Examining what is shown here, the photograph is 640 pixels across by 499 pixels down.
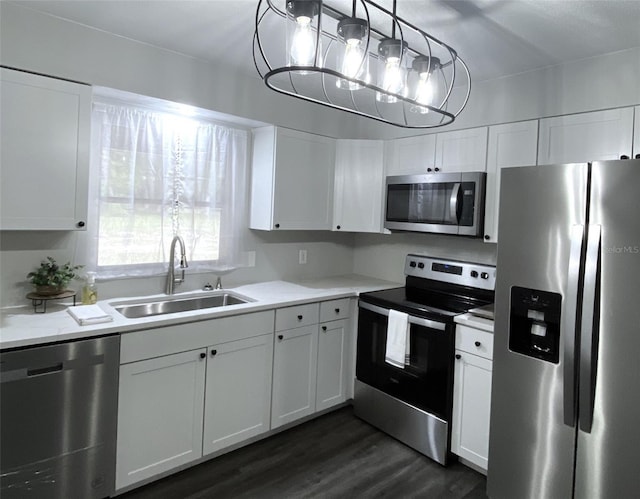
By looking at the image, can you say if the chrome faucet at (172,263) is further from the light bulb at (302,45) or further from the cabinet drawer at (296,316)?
the light bulb at (302,45)

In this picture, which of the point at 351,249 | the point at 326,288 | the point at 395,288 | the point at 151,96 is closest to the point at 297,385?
the point at 326,288

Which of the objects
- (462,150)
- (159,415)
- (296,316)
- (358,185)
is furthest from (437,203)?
(159,415)

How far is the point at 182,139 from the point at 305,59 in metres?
1.75

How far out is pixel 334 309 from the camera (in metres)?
3.03

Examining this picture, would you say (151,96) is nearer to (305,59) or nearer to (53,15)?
(53,15)

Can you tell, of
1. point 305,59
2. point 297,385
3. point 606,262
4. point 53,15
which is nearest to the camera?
point 305,59

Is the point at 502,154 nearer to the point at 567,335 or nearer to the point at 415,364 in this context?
the point at 567,335

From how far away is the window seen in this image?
257cm

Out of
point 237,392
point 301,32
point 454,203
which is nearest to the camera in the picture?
point 301,32

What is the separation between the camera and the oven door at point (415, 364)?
2.50 metres

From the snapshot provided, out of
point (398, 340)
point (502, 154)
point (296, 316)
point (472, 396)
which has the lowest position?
point (472, 396)

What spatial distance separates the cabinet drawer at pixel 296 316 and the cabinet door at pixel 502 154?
126 cm

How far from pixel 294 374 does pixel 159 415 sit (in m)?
0.92

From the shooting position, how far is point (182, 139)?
286cm
